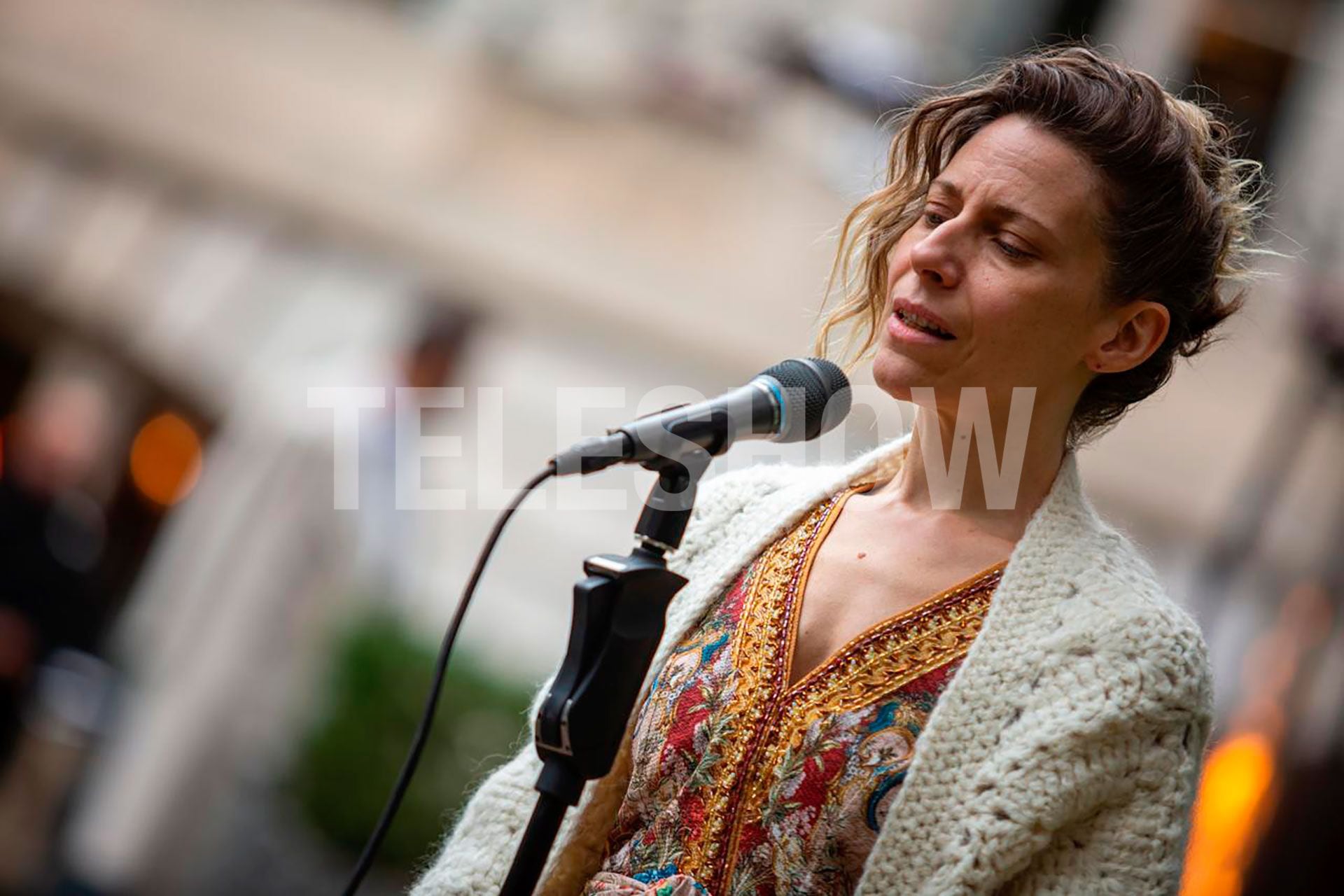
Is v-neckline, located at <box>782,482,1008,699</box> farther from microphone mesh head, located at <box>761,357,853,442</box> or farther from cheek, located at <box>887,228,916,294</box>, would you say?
cheek, located at <box>887,228,916,294</box>

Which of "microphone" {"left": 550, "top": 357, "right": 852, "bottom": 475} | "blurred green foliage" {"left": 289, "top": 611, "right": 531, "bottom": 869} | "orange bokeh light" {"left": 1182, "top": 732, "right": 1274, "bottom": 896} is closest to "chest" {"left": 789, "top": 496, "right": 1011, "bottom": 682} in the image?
"microphone" {"left": 550, "top": 357, "right": 852, "bottom": 475}

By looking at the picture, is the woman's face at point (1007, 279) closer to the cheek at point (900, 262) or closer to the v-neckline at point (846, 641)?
the cheek at point (900, 262)

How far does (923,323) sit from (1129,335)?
23 centimetres

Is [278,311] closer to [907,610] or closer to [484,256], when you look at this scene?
[484,256]

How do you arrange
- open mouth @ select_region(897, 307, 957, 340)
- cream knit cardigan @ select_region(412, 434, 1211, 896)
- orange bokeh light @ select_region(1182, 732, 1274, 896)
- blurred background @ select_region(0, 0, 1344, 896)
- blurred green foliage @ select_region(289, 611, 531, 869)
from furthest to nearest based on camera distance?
blurred green foliage @ select_region(289, 611, 531, 869) → blurred background @ select_region(0, 0, 1344, 896) → orange bokeh light @ select_region(1182, 732, 1274, 896) → open mouth @ select_region(897, 307, 957, 340) → cream knit cardigan @ select_region(412, 434, 1211, 896)

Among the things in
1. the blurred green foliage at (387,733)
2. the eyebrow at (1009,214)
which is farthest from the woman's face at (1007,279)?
the blurred green foliage at (387,733)

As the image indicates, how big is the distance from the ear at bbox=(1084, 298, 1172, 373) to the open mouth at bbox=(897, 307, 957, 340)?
16 cm

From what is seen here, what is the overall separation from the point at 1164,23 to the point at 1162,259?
5.43 m

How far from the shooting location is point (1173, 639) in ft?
4.87

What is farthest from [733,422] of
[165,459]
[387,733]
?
[165,459]

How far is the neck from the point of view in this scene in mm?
1618

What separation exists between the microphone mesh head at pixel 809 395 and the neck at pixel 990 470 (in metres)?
0.12

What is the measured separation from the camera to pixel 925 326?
1.54 m

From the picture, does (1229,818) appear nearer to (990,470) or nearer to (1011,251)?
(990,470)
